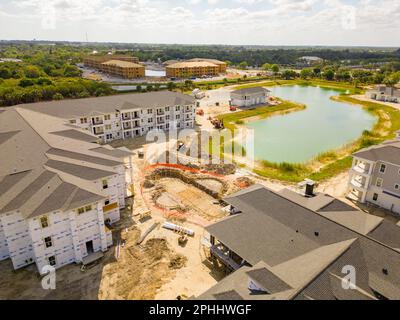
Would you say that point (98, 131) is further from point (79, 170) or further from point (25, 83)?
point (25, 83)

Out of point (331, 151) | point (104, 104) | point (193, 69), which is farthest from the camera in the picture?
point (193, 69)

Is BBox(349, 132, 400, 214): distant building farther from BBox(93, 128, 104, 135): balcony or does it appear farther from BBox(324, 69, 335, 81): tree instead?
BBox(324, 69, 335, 81): tree

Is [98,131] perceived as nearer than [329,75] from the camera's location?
Yes

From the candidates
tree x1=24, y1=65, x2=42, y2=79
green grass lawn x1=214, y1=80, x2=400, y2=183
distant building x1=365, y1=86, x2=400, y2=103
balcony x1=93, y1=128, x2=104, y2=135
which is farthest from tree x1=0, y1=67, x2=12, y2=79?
distant building x1=365, y1=86, x2=400, y2=103

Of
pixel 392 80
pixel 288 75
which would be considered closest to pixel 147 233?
pixel 392 80

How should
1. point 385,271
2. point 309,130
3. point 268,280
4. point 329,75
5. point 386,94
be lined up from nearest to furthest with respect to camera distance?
point 268,280 → point 385,271 → point 309,130 → point 386,94 → point 329,75
